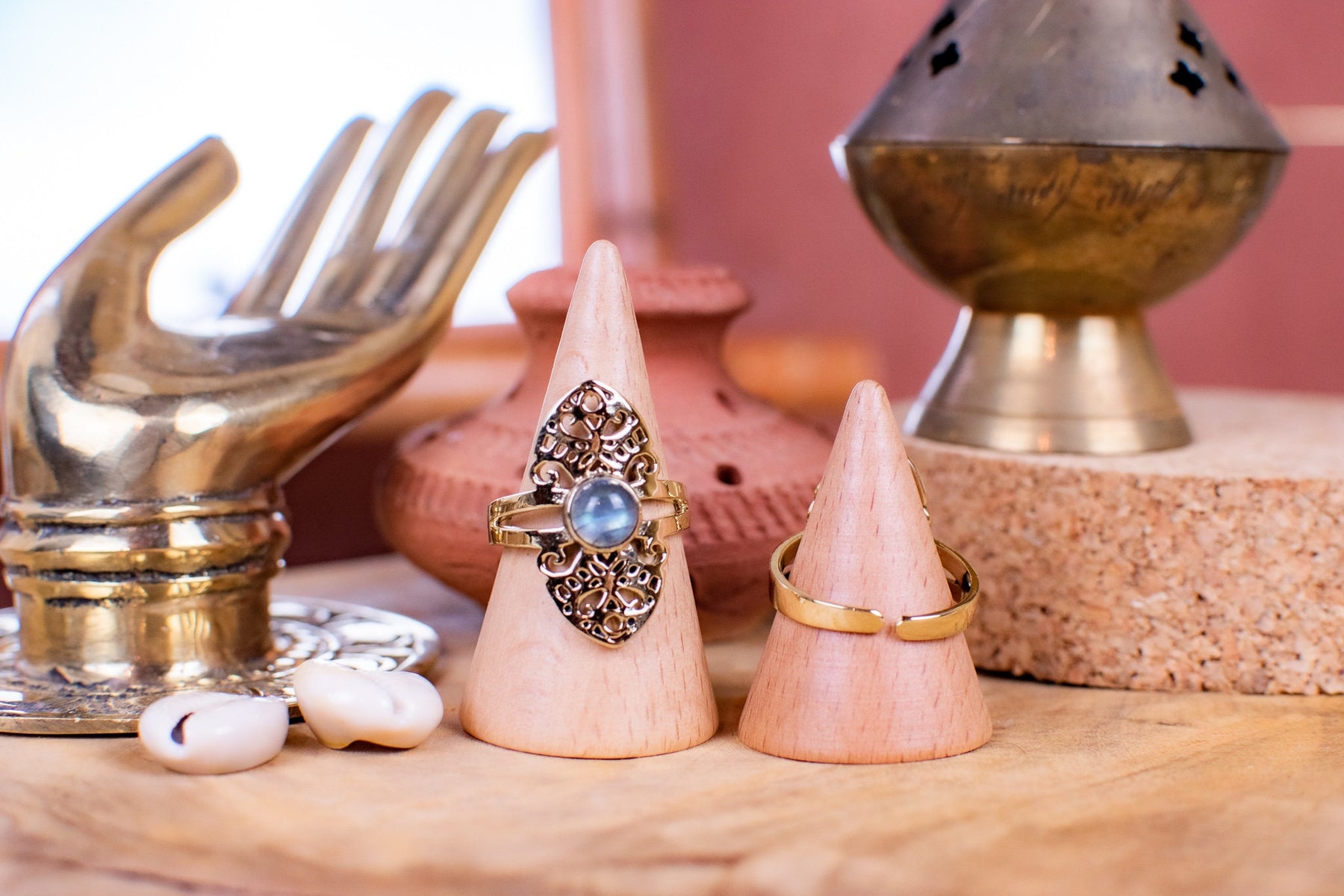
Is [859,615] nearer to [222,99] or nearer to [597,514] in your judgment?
[597,514]

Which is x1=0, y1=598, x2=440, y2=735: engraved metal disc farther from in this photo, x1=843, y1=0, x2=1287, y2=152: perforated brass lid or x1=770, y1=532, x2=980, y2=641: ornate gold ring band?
x1=843, y1=0, x2=1287, y2=152: perforated brass lid

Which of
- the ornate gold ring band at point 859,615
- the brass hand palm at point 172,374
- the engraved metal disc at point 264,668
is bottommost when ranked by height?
the engraved metal disc at point 264,668

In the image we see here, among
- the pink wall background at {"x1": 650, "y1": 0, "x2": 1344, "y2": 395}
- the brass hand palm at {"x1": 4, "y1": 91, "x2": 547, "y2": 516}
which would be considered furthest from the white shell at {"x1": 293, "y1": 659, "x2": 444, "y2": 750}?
the pink wall background at {"x1": 650, "y1": 0, "x2": 1344, "y2": 395}

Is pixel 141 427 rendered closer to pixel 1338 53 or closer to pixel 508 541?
pixel 508 541

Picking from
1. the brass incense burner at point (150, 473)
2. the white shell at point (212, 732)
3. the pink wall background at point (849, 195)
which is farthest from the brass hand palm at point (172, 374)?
the pink wall background at point (849, 195)

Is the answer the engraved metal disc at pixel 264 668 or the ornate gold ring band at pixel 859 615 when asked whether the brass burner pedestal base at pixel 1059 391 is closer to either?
the ornate gold ring band at pixel 859 615

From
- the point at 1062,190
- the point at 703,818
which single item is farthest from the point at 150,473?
the point at 1062,190
